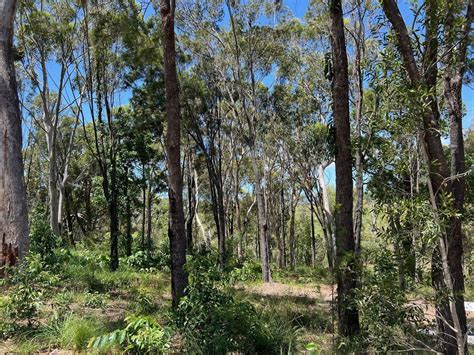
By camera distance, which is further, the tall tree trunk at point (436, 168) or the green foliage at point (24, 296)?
the green foliage at point (24, 296)

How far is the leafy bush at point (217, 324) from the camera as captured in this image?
14.9ft

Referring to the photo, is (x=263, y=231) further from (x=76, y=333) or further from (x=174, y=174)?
(x=76, y=333)

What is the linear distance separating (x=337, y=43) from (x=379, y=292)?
157 inches

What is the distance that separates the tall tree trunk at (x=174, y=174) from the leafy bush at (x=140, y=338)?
2.22 metres

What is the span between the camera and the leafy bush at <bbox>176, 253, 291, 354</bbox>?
4.55 m

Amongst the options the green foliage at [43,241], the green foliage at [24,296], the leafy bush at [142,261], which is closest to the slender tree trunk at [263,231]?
the leafy bush at [142,261]

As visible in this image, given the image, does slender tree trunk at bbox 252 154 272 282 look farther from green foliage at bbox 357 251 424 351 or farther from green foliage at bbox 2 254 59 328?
green foliage at bbox 357 251 424 351

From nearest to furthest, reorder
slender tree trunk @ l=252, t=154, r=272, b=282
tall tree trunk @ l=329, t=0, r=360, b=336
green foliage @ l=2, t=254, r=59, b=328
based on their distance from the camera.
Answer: green foliage @ l=2, t=254, r=59, b=328, tall tree trunk @ l=329, t=0, r=360, b=336, slender tree trunk @ l=252, t=154, r=272, b=282

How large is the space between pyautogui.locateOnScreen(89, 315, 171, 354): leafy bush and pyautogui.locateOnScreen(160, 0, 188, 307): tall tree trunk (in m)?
2.22

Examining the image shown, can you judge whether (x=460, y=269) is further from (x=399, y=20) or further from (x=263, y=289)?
(x=263, y=289)

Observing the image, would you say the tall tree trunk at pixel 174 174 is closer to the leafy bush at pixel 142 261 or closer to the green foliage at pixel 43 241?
the green foliage at pixel 43 241

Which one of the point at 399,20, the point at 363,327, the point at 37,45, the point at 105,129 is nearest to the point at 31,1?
the point at 37,45

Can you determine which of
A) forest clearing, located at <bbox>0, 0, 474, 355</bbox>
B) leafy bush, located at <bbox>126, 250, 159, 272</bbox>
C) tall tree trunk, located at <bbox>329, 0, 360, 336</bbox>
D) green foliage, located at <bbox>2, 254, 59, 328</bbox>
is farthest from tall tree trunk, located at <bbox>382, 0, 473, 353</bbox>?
leafy bush, located at <bbox>126, 250, 159, 272</bbox>

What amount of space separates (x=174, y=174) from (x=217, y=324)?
3.14 metres
